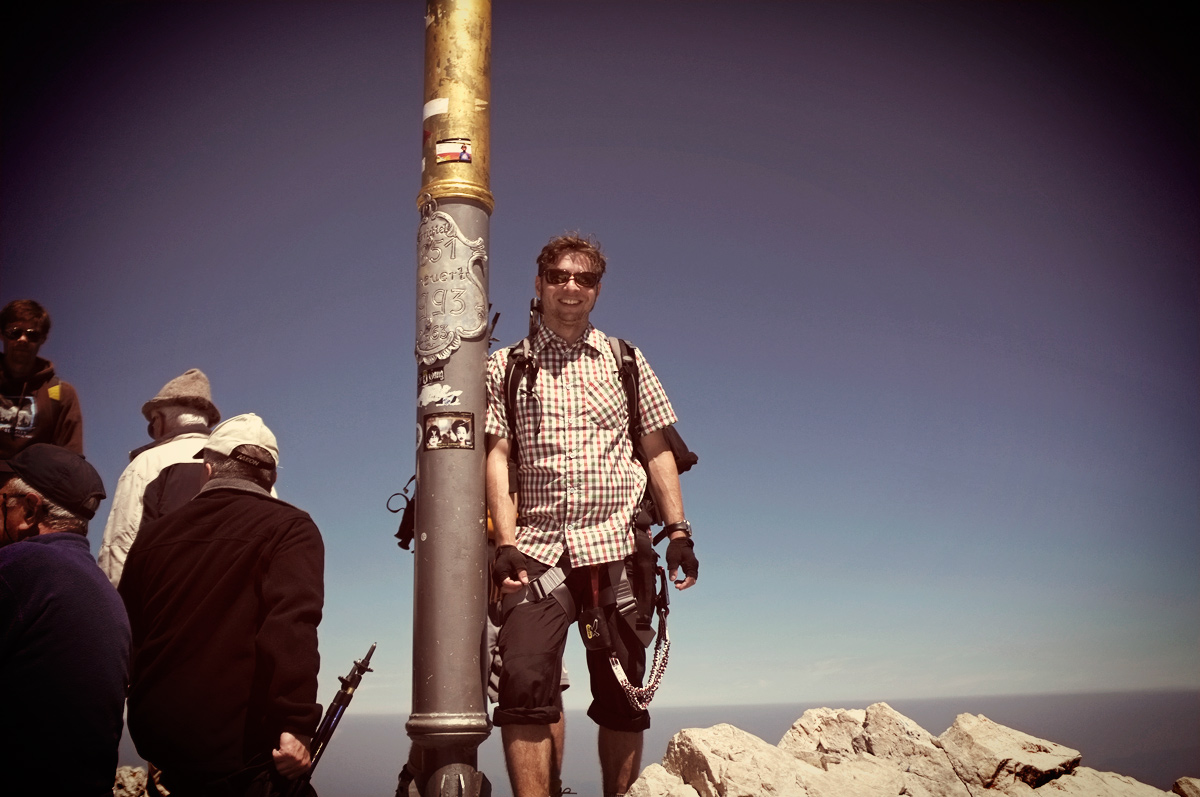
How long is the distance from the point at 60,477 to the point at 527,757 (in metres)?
2.51

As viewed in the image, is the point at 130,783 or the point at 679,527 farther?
the point at 130,783

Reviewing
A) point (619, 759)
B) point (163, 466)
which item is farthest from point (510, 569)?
point (163, 466)

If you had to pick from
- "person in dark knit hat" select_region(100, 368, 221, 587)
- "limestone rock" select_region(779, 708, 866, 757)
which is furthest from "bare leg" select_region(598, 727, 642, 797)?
"person in dark knit hat" select_region(100, 368, 221, 587)

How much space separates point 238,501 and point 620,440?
85.9 inches

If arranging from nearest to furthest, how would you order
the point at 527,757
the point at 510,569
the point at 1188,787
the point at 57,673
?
the point at 57,673 < the point at 527,757 < the point at 510,569 < the point at 1188,787

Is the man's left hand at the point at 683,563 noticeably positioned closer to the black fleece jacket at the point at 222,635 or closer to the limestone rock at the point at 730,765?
the limestone rock at the point at 730,765

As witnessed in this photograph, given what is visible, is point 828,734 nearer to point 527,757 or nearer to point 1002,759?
point 1002,759

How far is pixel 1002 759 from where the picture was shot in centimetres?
558

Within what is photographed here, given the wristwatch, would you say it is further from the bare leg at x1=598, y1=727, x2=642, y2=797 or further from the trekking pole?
the trekking pole

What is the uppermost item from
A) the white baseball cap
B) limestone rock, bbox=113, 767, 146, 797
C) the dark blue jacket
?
the white baseball cap

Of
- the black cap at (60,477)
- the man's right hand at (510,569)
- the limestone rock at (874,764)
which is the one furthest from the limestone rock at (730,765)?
the black cap at (60,477)

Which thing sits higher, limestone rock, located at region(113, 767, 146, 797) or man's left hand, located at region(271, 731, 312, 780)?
man's left hand, located at region(271, 731, 312, 780)

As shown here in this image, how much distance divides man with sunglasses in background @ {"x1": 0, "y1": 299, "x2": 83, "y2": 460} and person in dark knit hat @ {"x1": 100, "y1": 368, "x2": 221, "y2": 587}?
856mm

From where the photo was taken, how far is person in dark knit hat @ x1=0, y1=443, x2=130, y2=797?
3.53m
